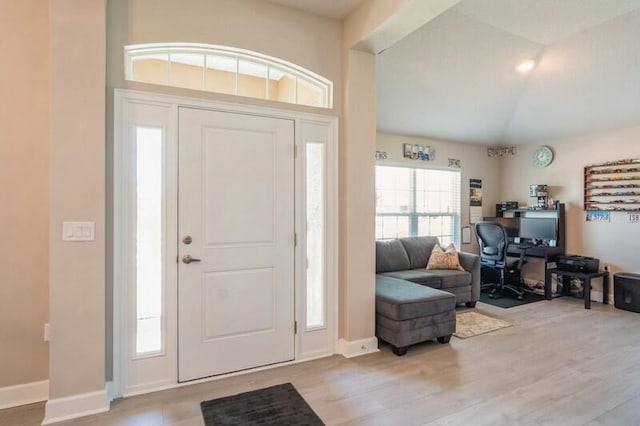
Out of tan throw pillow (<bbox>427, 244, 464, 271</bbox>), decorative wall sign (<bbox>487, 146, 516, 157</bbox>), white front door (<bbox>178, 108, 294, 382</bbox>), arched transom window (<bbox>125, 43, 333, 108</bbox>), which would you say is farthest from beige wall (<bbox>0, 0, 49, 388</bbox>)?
decorative wall sign (<bbox>487, 146, 516, 157</bbox>)

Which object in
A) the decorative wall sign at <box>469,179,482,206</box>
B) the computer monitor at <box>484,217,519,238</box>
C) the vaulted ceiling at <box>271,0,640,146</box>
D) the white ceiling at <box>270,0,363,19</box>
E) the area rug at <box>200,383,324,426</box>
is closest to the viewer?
the area rug at <box>200,383,324,426</box>

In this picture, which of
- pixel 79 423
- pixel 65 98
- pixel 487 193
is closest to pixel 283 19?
pixel 65 98

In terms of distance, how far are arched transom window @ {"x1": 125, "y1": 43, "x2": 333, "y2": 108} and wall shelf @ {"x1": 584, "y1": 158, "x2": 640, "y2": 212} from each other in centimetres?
439

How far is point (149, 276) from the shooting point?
2.40 metres

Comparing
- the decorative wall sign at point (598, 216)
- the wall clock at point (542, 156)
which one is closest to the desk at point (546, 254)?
the decorative wall sign at point (598, 216)

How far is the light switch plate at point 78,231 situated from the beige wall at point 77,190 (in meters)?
0.03

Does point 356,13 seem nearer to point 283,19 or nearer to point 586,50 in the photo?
point 283,19

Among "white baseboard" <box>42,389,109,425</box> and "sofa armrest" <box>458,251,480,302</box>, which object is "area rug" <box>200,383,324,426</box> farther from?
"sofa armrest" <box>458,251,480,302</box>

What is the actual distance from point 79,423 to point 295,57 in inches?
117

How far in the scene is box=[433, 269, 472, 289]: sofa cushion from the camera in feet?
14.1

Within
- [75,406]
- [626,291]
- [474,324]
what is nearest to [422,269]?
[474,324]

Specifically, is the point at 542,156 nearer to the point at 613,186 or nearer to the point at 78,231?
the point at 613,186

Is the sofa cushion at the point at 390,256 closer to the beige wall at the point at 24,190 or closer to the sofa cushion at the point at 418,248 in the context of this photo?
the sofa cushion at the point at 418,248

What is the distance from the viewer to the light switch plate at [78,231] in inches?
82.4
